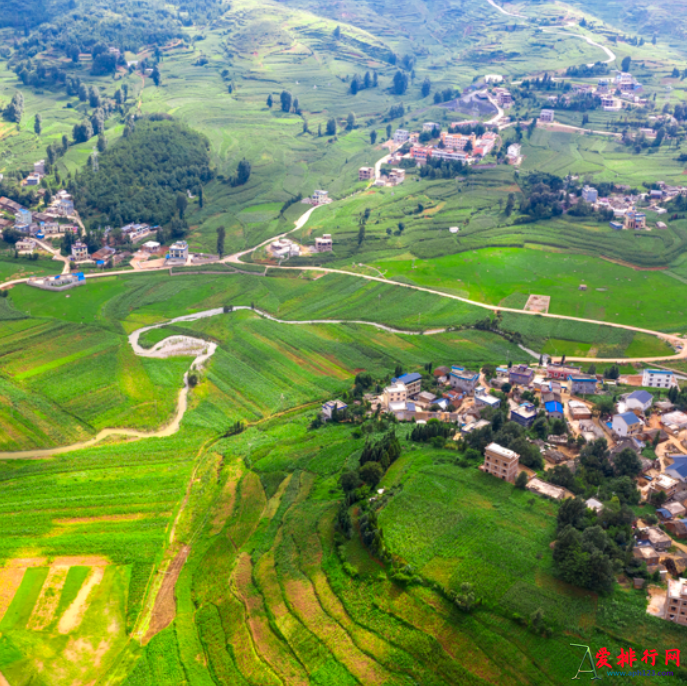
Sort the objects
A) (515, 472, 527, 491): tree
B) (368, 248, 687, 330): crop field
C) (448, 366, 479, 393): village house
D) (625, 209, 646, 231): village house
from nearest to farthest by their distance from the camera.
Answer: (515, 472, 527, 491): tree
(448, 366, 479, 393): village house
(368, 248, 687, 330): crop field
(625, 209, 646, 231): village house

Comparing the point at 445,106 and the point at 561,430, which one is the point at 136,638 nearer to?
the point at 561,430

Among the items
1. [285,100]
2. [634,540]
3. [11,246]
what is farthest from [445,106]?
[634,540]

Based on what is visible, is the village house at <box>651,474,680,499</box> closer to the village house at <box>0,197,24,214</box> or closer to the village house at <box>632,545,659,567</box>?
the village house at <box>632,545,659,567</box>

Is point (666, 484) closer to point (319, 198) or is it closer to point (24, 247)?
point (319, 198)

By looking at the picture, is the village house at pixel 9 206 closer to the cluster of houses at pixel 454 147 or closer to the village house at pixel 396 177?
the village house at pixel 396 177

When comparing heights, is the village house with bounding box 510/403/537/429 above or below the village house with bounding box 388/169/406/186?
above

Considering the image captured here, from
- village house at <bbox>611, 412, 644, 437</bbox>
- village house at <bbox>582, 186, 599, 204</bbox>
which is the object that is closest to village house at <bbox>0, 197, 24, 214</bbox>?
village house at <bbox>582, 186, 599, 204</bbox>

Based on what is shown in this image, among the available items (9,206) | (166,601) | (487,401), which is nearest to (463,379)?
(487,401)
